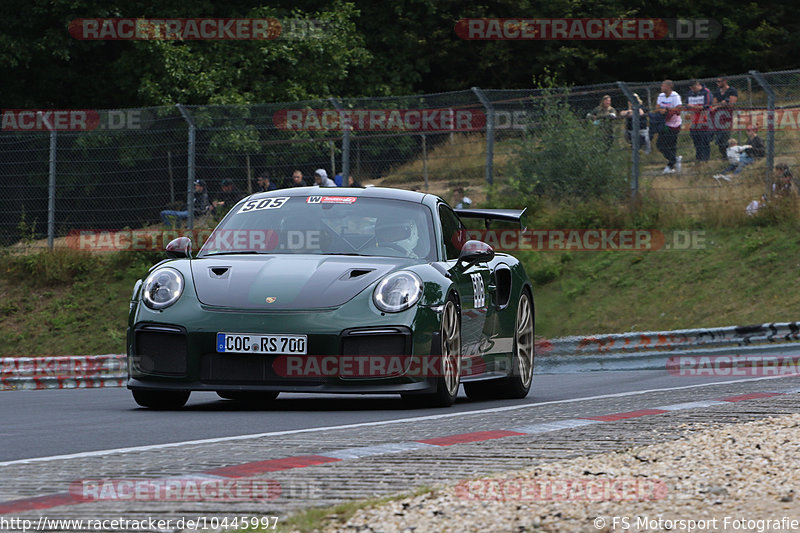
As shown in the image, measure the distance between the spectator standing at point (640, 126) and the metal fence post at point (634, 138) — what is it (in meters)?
0.04

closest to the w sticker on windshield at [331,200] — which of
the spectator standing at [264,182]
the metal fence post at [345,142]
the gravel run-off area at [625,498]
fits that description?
the gravel run-off area at [625,498]

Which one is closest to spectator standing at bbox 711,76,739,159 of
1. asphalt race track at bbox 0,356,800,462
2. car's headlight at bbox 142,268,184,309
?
asphalt race track at bbox 0,356,800,462

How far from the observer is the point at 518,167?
2372 centimetres

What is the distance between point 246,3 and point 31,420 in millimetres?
31269

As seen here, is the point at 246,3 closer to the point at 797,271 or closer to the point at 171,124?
the point at 171,124

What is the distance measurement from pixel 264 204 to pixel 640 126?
13471mm

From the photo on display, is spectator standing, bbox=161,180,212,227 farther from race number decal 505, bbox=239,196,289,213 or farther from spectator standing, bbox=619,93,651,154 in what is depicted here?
race number decal 505, bbox=239,196,289,213

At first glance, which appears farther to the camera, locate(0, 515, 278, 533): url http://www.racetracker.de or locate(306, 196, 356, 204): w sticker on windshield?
locate(306, 196, 356, 204): w sticker on windshield

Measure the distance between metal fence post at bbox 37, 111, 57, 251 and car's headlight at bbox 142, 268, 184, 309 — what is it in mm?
14979

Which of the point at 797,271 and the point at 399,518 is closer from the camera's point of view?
the point at 399,518

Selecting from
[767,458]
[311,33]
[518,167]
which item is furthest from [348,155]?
[767,458]

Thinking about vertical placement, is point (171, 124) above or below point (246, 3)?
below

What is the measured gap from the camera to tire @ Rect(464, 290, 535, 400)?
34.6ft

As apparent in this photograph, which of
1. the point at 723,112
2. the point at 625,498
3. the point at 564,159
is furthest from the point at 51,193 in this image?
the point at 625,498
